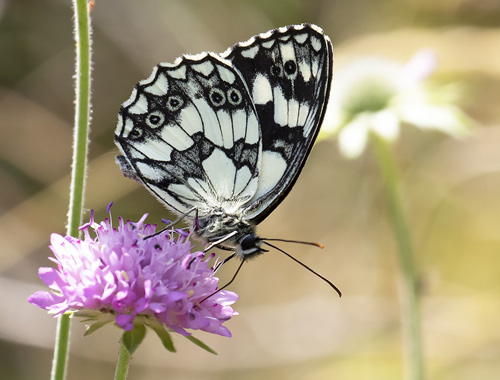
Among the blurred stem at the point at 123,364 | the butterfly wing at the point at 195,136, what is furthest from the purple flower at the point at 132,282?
the butterfly wing at the point at 195,136

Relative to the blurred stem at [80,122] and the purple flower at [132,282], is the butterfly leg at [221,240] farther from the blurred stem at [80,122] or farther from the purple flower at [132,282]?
the blurred stem at [80,122]

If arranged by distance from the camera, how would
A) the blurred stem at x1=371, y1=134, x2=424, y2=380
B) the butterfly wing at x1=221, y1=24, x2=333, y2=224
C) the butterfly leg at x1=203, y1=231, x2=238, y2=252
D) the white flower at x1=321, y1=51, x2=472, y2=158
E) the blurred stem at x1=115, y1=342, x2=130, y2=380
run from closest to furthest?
the blurred stem at x1=115, y1=342, x2=130, y2=380 < the butterfly leg at x1=203, y1=231, x2=238, y2=252 < the butterfly wing at x1=221, y1=24, x2=333, y2=224 < the blurred stem at x1=371, y1=134, x2=424, y2=380 < the white flower at x1=321, y1=51, x2=472, y2=158

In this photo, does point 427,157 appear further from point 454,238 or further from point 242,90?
point 242,90

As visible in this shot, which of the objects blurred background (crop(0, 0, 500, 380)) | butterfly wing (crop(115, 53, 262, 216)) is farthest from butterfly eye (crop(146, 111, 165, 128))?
blurred background (crop(0, 0, 500, 380))

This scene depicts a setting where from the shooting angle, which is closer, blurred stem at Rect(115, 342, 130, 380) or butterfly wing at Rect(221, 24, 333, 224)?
blurred stem at Rect(115, 342, 130, 380)

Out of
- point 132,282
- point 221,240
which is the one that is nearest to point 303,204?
point 221,240

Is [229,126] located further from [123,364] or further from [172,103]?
[123,364]

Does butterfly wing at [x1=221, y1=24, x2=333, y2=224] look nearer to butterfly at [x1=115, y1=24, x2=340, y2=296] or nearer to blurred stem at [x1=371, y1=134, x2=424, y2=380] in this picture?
butterfly at [x1=115, y1=24, x2=340, y2=296]
